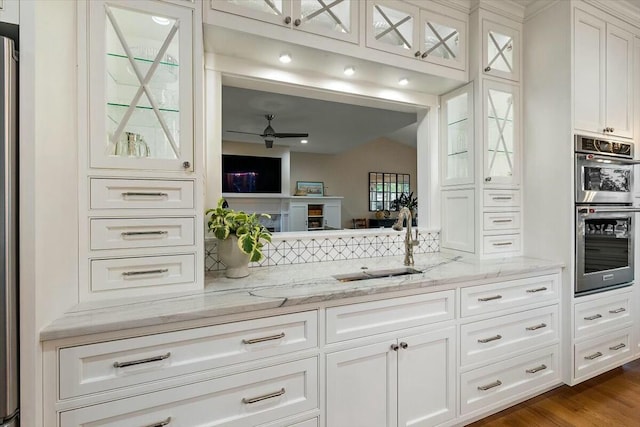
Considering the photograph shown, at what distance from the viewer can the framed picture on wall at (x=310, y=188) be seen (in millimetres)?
7189

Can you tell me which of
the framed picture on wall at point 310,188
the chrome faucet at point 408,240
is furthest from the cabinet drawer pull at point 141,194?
the framed picture on wall at point 310,188

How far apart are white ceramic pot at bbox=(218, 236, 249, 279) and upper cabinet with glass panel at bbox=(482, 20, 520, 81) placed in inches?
78.6

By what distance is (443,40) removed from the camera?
6.63 ft

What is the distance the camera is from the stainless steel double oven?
2.02 metres

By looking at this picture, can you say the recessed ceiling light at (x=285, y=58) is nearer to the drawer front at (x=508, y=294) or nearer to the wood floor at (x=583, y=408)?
the drawer front at (x=508, y=294)

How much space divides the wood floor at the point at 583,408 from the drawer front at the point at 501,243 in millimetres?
968

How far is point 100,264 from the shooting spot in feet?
4.16

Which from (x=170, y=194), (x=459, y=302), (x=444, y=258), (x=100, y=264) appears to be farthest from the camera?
(x=444, y=258)

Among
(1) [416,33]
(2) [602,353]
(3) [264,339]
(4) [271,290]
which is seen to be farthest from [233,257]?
(2) [602,353]

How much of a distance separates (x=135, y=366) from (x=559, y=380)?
2.47 metres

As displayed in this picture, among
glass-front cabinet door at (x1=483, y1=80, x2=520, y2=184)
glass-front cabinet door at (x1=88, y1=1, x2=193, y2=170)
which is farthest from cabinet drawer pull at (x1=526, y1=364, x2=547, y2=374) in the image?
glass-front cabinet door at (x1=88, y1=1, x2=193, y2=170)

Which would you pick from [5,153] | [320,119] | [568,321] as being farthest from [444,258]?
[320,119]

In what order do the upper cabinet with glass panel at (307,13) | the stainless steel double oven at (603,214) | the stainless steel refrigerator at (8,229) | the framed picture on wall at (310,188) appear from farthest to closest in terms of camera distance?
A: the framed picture on wall at (310,188)
the stainless steel double oven at (603,214)
the upper cabinet with glass panel at (307,13)
the stainless steel refrigerator at (8,229)

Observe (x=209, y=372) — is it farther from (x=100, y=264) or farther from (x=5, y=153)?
(x=5, y=153)
